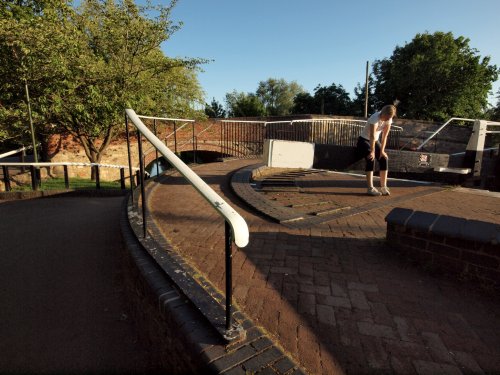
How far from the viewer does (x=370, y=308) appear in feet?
6.24

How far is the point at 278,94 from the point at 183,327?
64232 millimetres

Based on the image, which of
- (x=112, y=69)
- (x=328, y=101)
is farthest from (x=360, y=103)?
(x=112, y=69)

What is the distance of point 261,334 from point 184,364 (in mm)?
470

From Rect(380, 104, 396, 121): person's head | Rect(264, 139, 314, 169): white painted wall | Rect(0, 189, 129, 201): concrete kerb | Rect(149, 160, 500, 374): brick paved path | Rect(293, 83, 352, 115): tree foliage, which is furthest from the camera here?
Rect(293, 83, 352, 115): tree foliage

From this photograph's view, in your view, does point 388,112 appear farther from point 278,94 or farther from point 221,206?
point 278,94

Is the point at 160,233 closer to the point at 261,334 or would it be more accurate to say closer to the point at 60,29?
the point at 261,334

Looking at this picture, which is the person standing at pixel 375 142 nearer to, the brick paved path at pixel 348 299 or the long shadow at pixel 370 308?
the brick paved path at pixel 348 299

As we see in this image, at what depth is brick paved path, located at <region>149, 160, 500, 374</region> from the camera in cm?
152

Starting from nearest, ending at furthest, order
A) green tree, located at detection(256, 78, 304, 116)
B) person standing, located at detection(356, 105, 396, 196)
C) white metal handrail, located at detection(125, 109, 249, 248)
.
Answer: white metal handrail, located at detection(125, 109, 249, 248) → person standing, located at detection(356, 105, 396, 196) → green tree, located at detection(256, 78, 304, 116)

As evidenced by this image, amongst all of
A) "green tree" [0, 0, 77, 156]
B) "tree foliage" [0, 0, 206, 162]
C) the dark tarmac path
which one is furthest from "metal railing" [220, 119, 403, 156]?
the dark tarmac path

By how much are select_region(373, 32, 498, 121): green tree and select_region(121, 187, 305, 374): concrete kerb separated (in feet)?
116

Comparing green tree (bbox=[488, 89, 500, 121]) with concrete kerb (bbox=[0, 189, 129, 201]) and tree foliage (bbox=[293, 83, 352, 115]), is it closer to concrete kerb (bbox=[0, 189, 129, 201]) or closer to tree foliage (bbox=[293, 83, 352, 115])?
tree foliage (bbox=[293, 83, 352, 115])

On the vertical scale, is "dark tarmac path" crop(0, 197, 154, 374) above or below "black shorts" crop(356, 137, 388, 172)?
below

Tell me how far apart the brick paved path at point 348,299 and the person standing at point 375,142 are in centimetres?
171
